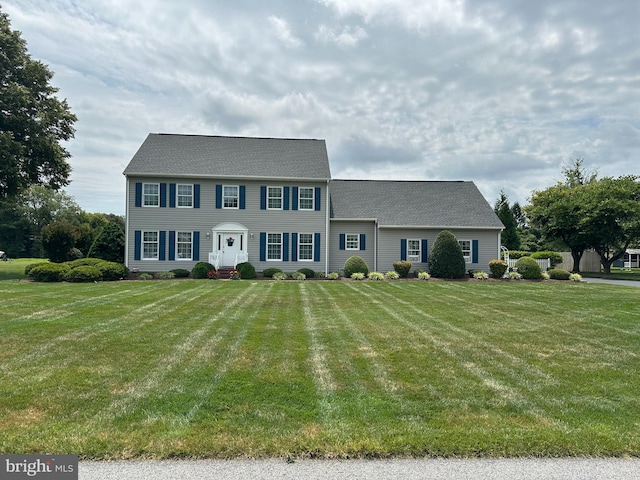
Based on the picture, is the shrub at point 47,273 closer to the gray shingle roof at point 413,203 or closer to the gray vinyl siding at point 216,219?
the gray vinyl siding at point 216,219

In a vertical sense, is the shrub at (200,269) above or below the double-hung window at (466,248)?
below

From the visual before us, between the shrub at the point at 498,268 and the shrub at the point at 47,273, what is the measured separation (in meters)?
21.5

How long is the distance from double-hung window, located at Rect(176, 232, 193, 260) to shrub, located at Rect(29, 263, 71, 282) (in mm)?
5543

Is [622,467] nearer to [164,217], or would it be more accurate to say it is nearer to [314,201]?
[314,201]

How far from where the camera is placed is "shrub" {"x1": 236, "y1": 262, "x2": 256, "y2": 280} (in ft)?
68.7

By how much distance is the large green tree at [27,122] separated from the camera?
20594 millimetres

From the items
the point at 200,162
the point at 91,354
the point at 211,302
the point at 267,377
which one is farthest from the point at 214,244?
the point at 267,377

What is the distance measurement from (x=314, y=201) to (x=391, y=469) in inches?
785

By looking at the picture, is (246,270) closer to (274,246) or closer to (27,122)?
(274,246)

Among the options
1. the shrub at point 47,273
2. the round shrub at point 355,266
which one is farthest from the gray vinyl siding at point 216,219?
the shrub at point 47,273

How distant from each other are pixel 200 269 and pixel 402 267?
10867 millimetres

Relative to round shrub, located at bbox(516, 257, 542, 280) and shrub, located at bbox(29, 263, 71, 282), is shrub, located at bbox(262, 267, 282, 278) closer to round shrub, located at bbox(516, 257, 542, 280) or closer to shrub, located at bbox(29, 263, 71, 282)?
shrub, located at bbox(29, 263, 71, 282)

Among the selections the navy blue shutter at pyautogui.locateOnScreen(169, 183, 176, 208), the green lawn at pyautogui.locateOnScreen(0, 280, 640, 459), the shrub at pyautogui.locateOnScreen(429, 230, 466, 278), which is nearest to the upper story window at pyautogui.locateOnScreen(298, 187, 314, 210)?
the navy blue shutter at pyautogui.locateOnScreen(169, 183, 176, 208)

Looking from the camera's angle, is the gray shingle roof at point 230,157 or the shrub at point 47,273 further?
the gray shingle roof at point 230,157
